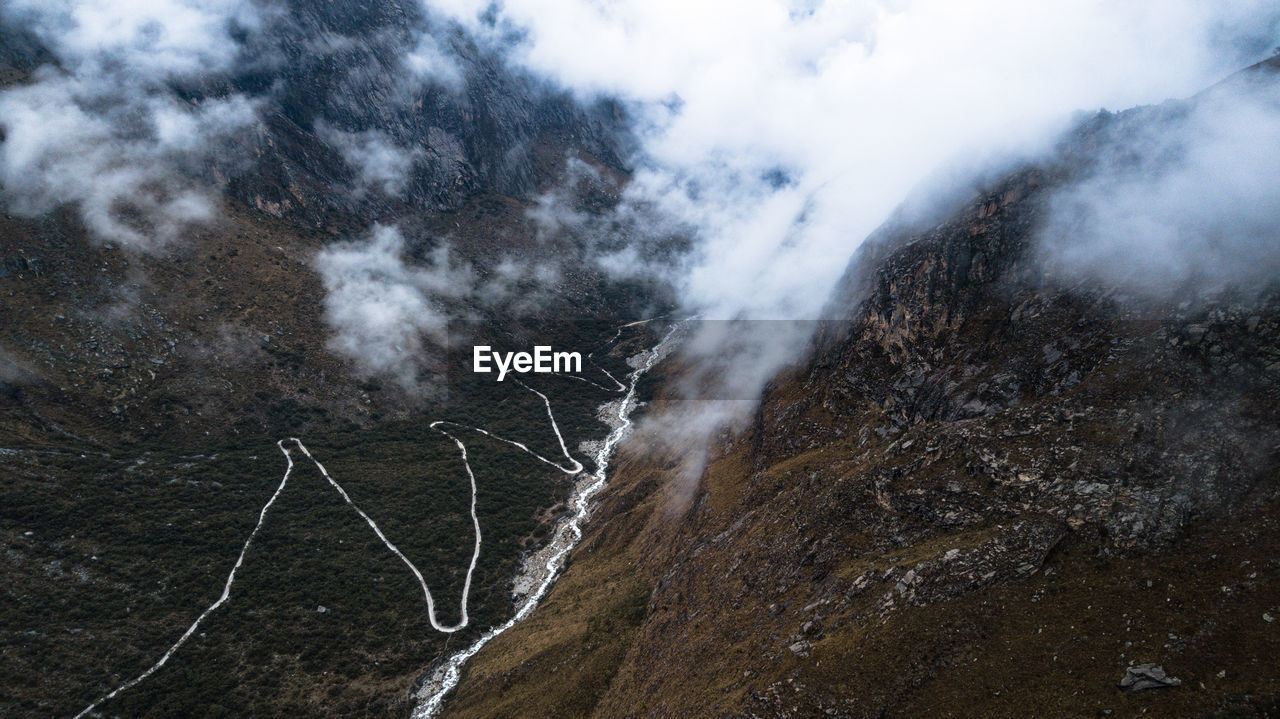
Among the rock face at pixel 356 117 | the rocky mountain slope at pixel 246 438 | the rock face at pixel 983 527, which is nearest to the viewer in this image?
the rock face at pixel 983 527

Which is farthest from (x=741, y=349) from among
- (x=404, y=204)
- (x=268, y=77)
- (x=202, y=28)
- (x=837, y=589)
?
(x=202, y=28)

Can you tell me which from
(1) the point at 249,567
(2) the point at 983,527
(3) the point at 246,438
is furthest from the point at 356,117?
(2) the point at 983,527

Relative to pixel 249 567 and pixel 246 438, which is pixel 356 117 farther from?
pixel 249 567

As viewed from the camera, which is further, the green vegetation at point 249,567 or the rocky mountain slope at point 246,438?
the rocky mountain slope at point 246,438

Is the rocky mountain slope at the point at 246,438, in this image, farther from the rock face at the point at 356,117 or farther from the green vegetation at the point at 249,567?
the rock face at the point at 356,117

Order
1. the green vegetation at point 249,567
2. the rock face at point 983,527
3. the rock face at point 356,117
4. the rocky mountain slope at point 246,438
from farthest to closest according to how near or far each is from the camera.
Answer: the rock face at point 356,117, the rocky mountain slope at point 246,438, the green vegetation at point 249,567, the rock face at point 983,527

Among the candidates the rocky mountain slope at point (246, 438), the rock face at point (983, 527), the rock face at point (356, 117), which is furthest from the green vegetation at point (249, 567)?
the rock face at point (356, 117)

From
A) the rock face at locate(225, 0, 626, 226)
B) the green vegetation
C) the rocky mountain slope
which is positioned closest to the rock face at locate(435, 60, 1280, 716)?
the green vegetation

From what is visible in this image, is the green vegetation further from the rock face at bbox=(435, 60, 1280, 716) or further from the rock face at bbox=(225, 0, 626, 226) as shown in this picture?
the rock face at bbox=(225, 0, 626, 226)
